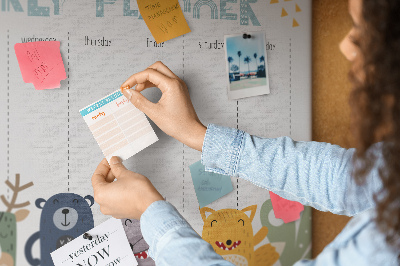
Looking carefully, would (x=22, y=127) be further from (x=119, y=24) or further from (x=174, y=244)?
(x=174, y=244)

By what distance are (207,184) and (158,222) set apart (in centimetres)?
32

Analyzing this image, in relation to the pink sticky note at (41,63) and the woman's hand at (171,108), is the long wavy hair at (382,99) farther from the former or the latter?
the pink sticky note at (41,63)

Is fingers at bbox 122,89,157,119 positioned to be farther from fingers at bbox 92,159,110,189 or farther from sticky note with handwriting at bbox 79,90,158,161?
fingers at bbox 92,159,110,189

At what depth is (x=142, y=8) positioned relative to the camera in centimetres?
79

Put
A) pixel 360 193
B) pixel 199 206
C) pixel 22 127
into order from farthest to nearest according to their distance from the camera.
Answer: pixel 199 206 → pixel 22 127 → pixel 360 193

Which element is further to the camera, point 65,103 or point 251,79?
point 251,79

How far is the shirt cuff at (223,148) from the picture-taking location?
0.70 m

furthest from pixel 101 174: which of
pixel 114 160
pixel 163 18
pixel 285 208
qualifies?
pixel 285 208

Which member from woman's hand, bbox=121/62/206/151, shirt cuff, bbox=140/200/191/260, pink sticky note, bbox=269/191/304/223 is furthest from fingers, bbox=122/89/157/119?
pink sticky note, bbox=269/191/304/223

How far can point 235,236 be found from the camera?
0.89m

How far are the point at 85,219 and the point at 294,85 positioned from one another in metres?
0.57

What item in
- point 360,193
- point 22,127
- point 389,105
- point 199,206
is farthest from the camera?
point 199,206

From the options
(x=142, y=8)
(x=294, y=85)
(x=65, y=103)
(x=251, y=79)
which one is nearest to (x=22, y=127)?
(x=65, y=103)

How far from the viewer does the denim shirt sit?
53cm
